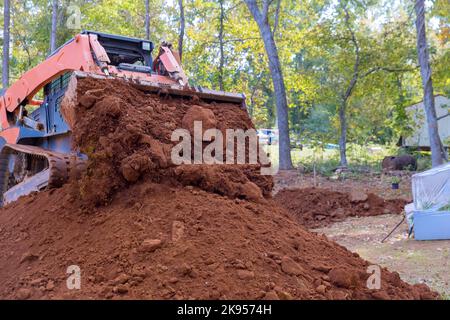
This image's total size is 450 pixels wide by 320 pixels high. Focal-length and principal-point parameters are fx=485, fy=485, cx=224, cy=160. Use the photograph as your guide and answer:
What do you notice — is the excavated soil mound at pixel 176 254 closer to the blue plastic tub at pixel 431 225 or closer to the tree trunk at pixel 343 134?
the blue plastic tub at pixel 431 225

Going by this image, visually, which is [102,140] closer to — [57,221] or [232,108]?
[57,221]

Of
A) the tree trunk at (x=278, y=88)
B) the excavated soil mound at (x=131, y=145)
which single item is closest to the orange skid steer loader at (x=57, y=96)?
the excavated soil mound at (x=131, y=145)

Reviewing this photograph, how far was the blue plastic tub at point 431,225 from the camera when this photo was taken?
686 cm

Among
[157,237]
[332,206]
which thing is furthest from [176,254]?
[332,206]

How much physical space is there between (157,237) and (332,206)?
6.44 metres

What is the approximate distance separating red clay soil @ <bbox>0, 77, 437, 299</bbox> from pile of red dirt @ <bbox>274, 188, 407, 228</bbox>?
439 cm

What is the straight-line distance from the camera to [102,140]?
441 cm

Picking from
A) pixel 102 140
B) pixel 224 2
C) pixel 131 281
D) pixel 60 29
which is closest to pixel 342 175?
pixel 224 2

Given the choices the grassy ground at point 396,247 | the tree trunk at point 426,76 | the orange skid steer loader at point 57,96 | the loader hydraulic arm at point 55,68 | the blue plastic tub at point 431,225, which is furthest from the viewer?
the tree trunk at point 426,76

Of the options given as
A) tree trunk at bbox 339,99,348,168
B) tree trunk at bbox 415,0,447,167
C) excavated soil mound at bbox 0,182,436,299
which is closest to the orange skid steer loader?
excavated soil mound at bbox 0,182,436,299

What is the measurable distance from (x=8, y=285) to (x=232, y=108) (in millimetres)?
3147

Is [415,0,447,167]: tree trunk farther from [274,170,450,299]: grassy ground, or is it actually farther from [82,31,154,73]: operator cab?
[82,31,154,73]: operator cab

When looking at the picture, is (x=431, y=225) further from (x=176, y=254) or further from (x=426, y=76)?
(x=426, y=76)

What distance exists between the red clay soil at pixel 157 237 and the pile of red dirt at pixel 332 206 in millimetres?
4390
